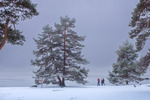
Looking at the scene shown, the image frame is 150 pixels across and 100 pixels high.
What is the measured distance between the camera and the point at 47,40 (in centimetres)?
2608

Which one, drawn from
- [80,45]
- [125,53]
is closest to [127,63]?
[125,53]

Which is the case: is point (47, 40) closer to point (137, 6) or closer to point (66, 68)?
point (66, 68)

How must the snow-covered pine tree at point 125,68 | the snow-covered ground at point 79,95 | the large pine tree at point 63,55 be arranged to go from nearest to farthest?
the snow-covered ground at point 79,95, the large pine tree at point 63,55, the snow-covered pine tree at point 125,68

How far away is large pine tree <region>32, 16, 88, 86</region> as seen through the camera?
949 inches

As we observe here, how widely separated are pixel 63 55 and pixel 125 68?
1312 centimetres

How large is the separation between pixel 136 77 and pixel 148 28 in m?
19.1

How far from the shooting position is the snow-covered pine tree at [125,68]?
30344mm

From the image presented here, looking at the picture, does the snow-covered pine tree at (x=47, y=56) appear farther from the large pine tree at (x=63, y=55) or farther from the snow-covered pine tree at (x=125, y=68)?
the snow-covered pine tree at (x=125, y=68)

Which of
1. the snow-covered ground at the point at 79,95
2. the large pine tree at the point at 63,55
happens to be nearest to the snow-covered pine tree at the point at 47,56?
the large pine tree at the point at 63,55

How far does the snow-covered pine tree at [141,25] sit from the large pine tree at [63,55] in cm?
1142

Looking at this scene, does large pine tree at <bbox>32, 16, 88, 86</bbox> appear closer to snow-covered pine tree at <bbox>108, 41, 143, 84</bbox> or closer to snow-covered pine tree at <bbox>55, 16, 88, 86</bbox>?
snow-covered pine tree at <bbox>55, 16, 88, 86</bbox>

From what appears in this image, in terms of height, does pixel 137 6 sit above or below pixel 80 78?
above

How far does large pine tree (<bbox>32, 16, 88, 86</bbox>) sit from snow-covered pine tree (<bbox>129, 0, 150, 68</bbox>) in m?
11.4

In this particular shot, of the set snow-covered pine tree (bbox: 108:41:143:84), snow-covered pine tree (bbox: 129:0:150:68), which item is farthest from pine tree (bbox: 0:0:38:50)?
snow-covered pine tree (bbox: 108:41:143:84)
